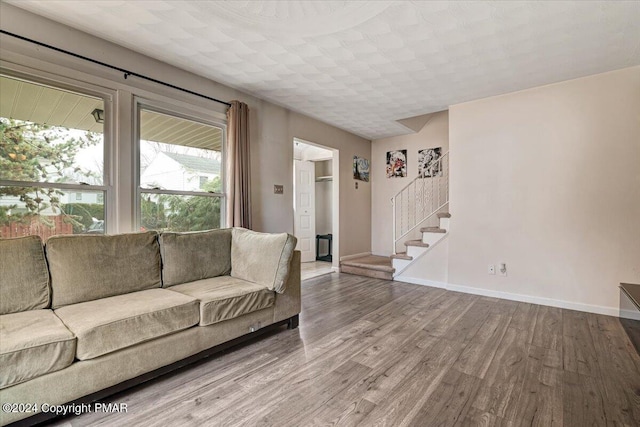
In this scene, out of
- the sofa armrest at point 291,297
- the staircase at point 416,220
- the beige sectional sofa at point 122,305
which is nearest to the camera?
the beige sectional sofa at point 122,305

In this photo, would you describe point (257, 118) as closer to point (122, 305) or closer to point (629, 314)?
point (122, 305)

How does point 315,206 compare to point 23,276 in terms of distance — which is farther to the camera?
point 315,206

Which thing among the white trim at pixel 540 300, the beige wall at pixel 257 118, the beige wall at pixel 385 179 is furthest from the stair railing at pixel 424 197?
the white trim at pixel 540 300

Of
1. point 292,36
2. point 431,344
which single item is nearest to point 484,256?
point 431,344

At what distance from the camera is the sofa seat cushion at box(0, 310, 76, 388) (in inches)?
52.1

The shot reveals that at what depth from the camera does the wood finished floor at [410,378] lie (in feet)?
5.07

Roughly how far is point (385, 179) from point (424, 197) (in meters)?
0.94

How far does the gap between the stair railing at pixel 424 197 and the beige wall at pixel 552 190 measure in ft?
3.59

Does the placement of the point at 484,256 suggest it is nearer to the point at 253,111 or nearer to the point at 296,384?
the point at 296,384

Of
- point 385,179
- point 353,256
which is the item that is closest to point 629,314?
point 353,256

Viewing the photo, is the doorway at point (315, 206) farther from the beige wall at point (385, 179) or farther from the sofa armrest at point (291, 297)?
the sofa armrest at point (291, 297)

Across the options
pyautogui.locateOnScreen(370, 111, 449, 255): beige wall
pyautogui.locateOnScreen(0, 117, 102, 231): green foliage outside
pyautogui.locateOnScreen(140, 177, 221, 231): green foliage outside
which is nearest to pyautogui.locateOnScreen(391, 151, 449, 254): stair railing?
pyautogui.locateOnScreen(370, 111, 449, 255): beige wall

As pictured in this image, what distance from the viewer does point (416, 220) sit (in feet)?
18.1

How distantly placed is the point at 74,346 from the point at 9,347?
0.80 feet
